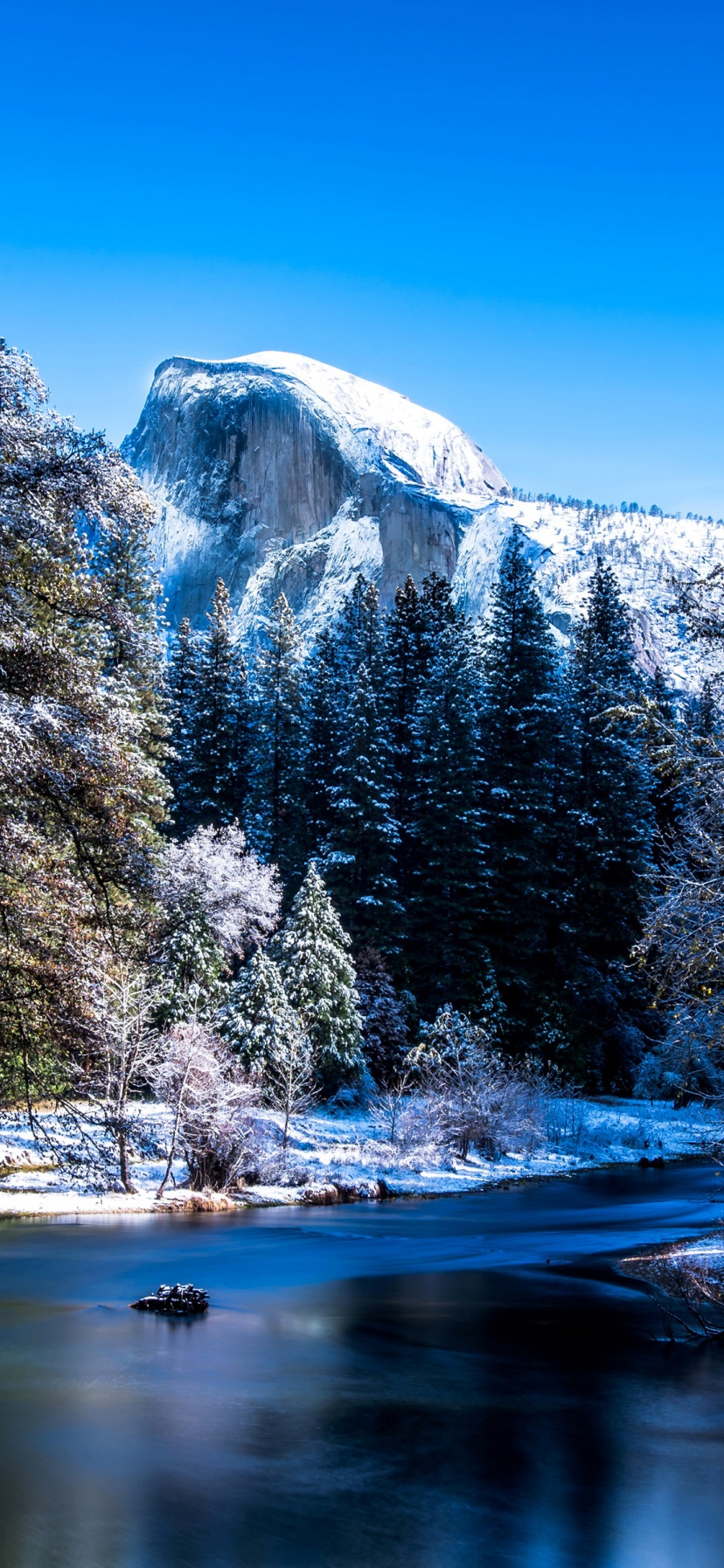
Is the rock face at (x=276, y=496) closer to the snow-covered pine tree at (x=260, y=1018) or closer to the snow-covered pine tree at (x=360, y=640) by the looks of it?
the snow-covered pine tree at (x=360, y=640)

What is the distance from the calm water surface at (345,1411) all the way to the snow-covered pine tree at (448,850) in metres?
20.5

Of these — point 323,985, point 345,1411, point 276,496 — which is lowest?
point 345,1411

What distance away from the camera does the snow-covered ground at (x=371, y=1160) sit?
24031 millimetres

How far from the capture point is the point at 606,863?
46.8m

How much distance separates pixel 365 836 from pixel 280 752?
8.14 meters

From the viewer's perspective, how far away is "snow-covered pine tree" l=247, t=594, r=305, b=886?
4888cm

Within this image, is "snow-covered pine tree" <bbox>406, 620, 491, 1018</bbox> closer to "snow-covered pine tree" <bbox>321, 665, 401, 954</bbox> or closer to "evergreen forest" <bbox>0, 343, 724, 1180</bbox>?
"evergreen forest" <bbox>0, 343, 724, 1180</bbox>

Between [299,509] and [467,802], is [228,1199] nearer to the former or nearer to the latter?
[467,802]

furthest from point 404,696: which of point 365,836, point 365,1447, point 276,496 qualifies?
point 276,496

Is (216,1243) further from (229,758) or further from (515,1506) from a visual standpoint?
(229,758)

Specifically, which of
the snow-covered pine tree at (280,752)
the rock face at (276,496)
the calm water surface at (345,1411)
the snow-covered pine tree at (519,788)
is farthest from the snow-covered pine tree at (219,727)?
the rock face at (276,496)

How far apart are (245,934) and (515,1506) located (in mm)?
32768

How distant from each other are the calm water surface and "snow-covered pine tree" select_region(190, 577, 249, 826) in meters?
30.8

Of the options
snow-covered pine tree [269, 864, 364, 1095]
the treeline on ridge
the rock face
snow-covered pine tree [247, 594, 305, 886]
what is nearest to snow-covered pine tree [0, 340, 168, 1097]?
snow-covered pine tree [269, 864, 364, 1095]
